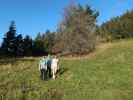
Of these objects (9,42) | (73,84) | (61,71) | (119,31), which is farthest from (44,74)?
(9,42)

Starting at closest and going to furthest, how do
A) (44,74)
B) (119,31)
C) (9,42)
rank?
(44,74)
(119,31)
(9,42)

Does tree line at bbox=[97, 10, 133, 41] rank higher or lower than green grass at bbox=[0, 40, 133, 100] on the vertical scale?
higher

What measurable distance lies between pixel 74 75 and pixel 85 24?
3175 cm

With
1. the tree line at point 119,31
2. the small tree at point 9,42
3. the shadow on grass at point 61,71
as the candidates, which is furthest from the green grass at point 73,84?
the small tree at point 9,42

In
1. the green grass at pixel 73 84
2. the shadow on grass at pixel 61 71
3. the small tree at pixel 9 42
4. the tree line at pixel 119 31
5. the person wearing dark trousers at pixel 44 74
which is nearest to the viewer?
the green grass at pixel 73 84

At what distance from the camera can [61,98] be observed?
18812mm

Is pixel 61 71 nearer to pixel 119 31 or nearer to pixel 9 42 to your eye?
pixel 119 31

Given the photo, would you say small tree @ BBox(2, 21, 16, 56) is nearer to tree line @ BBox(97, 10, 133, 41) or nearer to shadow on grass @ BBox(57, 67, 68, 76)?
tree line @ BBox(97, 10, 133, 41)

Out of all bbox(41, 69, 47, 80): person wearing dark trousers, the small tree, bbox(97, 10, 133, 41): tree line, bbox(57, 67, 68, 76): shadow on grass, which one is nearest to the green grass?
bbox(57, 67, 68, 76): shadow on grass

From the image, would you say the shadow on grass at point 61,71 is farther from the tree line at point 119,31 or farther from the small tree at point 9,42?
the small tree at point 9,42

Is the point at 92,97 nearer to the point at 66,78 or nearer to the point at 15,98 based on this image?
the point at 15,98

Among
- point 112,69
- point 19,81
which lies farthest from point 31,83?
point 112,69

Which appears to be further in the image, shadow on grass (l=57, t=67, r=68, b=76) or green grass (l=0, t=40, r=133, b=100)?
shadow on grass (l=57, t=67, r=68, b=76)

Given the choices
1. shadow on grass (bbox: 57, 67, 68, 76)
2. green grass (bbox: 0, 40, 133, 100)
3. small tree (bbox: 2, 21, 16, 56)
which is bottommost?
green grass (bbox: 0, 40, 133, 100)
